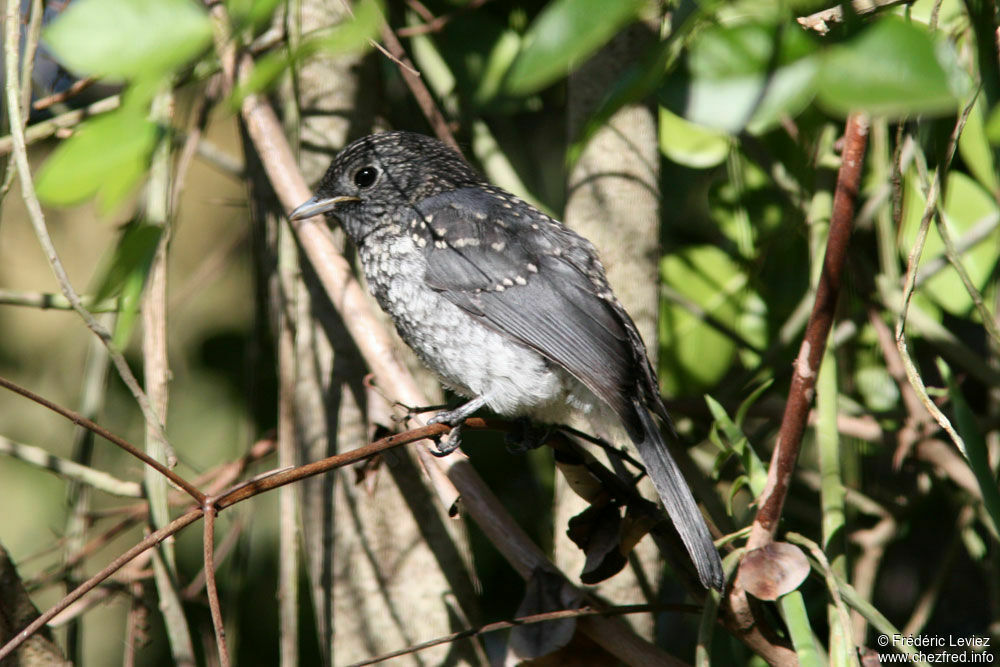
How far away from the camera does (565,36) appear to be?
1.09 meters

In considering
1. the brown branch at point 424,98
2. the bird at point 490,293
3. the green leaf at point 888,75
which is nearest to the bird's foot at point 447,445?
the bird at point 490,293

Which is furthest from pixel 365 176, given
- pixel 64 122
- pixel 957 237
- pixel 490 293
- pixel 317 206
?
pixel 957 237

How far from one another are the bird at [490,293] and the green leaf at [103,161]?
2.13 feet

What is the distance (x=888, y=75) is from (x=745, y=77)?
21 centimetres

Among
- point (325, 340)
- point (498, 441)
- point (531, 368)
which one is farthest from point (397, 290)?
point (498, 441)

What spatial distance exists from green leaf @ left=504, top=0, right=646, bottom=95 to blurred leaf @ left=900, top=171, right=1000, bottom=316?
186 centimetres

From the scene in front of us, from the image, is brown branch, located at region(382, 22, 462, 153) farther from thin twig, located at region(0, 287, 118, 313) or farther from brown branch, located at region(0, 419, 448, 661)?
brown branch, located at region(0, 419, 448, 661)

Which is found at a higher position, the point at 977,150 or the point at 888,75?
the point at 888,75

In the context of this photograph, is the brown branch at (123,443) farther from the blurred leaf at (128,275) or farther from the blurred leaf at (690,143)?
the blurred leaf at (690,143)

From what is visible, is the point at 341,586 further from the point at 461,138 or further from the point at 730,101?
the point at 730,101

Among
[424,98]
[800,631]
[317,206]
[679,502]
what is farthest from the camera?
[424,98]

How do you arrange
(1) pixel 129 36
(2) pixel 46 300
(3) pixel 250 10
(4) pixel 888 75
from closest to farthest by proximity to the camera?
1. (4) pixel 888 75
2. (3) pixel 250 10
3. (1) pixel 129 36
4. (2) pixel 46 300

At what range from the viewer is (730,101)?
1187 mm

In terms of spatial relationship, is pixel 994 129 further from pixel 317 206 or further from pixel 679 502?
pixel 317 206
